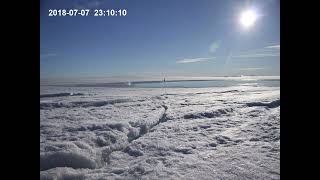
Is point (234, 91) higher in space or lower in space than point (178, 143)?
higher

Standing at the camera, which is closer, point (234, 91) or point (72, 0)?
point (72, 0)
